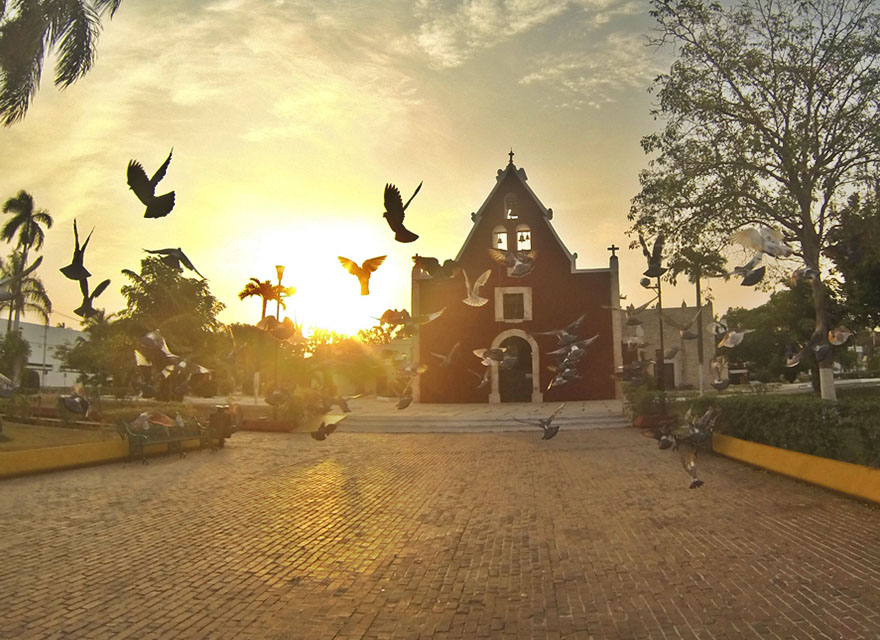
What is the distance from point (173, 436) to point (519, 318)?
67.7 ft

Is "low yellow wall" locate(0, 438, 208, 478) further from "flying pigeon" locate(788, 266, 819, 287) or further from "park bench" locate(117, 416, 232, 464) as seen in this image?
"flying pigeon" locate(788, 266, 819, 287)

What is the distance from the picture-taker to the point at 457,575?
605cm

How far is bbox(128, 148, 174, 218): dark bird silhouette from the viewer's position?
5.34 m

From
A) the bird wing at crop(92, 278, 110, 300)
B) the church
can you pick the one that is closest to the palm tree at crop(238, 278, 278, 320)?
the bird wing at crop(92, 278, 110, 300)

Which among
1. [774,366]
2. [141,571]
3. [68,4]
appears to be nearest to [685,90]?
[68,4]

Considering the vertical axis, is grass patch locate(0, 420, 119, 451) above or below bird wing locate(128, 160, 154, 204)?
below

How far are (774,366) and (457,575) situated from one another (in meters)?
38.1

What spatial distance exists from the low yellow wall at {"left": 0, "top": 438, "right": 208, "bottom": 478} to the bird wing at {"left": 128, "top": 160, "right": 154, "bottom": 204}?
972 centimetres

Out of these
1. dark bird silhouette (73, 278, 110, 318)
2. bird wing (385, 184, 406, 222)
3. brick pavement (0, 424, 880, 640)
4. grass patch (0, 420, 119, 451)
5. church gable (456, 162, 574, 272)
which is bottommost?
brick pavement (0, 424, 880, 640)

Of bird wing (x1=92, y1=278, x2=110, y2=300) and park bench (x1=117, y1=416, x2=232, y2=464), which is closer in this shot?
bird wing (x1=92, y1=278, x2=110, y2=300)

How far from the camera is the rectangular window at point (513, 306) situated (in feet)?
108

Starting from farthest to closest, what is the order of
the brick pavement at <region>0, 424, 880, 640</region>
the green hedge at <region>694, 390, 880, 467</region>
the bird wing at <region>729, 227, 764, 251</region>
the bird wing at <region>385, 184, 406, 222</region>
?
the green hedge at <region>694, 390, 880, 467</region> < the bird wing at <region>729, 227, 764, 251</region> < the bird wing at <region>385, 184, 406, 222</region> < the brick pavement at <region>0, 424, 880, 640</region>

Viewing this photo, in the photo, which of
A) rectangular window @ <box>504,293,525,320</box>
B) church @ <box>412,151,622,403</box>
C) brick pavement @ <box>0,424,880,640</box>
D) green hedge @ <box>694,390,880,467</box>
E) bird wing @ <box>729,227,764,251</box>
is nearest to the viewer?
brick pavement @ <box>0,424,880,640</box>

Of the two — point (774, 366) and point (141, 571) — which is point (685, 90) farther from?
point (774, 366)
